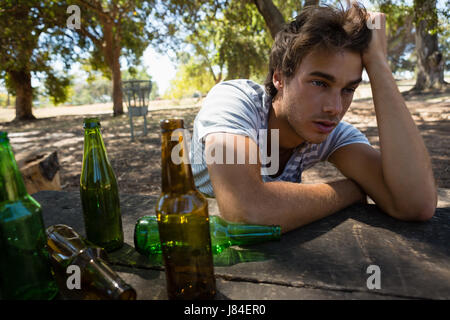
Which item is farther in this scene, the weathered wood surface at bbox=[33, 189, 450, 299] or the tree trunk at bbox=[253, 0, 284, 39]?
the tree trunk at bbox=[253, 0, 284, 39]

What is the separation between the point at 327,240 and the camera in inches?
47.0

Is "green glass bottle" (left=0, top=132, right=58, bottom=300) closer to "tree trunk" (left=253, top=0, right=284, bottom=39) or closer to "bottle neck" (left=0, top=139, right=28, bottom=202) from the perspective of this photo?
"bottle neck" (left=0, top=139, right=28, bottom=202)

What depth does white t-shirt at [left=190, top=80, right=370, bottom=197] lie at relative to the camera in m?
1.54

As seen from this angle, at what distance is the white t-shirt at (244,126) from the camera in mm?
1536

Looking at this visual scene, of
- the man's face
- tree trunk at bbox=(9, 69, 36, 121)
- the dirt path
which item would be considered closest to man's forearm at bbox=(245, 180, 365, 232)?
the man's face

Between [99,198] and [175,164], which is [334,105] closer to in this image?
[175,164]

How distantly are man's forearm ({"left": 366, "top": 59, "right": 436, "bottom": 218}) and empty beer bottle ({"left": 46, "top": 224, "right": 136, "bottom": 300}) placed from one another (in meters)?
1.19

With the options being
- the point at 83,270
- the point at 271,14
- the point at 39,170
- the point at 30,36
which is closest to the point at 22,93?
the point at 30,36

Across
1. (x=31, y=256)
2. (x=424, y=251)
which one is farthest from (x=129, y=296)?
(x=424, y=251)

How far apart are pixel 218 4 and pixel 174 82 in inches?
1129

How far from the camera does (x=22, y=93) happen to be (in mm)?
17578

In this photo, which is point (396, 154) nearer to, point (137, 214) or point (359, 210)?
point (359, 210)

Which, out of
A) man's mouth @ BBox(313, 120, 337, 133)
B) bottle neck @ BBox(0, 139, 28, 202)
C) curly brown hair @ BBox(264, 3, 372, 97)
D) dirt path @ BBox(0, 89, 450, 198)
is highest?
curly brown hair @ BBox(264, 3, 372, 97)

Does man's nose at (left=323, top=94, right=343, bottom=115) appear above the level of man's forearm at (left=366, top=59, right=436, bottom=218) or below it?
above
